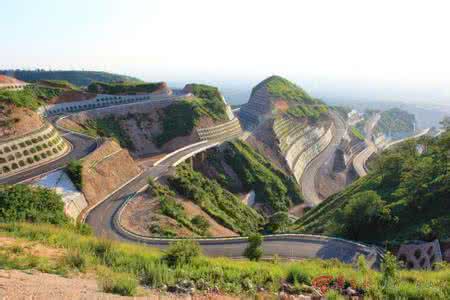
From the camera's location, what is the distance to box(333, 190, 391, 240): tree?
3328 cm

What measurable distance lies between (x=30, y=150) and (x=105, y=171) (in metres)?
9.79

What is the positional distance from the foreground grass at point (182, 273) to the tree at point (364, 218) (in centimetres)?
1846

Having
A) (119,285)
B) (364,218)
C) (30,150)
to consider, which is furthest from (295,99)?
(119,285)

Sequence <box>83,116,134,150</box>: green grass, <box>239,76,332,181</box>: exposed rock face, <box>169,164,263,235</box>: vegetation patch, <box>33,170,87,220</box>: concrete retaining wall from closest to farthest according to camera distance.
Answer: <box>33,170,87,220</box>: concrete retaining wall < <box>169,164,263,235</box>: vegetation patch < <box>83,116,134,150</box>: green grass < <box>239,76,332,181</box>: exposed rock face

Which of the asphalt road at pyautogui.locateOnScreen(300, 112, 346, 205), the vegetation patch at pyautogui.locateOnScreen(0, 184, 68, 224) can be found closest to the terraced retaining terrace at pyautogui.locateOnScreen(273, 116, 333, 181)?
the asphalt road at pyautogui.locateOnScreen(300, 112, 346, 205)

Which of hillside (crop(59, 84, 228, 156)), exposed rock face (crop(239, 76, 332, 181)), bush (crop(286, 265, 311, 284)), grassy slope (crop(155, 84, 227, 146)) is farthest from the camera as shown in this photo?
exposed rock face (crop(239, 76, 332, 181))

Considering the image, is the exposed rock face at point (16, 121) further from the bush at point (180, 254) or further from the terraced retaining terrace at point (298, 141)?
the terraced retaining terrace at point (298, 141)

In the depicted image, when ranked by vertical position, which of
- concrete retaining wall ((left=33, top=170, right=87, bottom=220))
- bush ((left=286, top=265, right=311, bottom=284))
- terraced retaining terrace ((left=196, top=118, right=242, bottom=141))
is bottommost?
terraced retaining terrace ((left=196, top=118, right=242, bottom=141))

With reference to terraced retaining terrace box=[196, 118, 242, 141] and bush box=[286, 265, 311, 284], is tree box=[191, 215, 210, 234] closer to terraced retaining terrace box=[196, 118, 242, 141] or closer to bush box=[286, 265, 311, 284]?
bush box=[286, 265, 311, 284]

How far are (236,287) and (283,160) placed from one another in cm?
8107

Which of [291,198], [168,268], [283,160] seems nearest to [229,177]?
[291,198]

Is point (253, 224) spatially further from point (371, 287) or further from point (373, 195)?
point (371, 287)

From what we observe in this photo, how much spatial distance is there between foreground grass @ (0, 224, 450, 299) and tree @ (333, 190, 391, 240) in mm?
18461

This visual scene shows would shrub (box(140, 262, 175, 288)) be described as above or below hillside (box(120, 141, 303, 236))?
above
